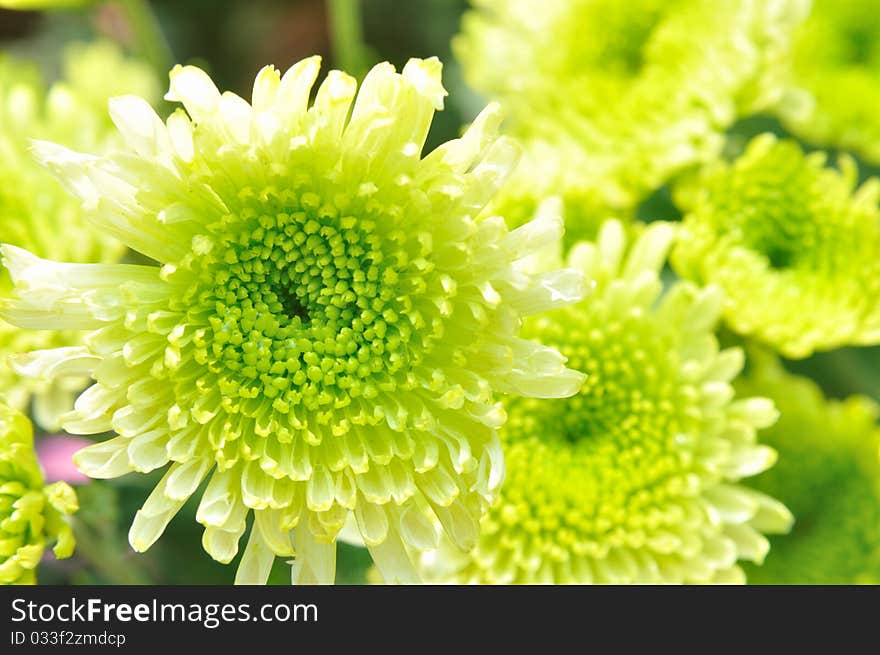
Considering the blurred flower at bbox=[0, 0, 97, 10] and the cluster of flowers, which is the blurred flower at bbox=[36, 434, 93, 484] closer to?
the cluster of flowers

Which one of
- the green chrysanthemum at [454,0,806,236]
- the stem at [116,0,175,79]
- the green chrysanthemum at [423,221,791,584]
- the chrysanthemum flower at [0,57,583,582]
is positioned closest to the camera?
the chrysanthemum flower at [0,57,583,582]

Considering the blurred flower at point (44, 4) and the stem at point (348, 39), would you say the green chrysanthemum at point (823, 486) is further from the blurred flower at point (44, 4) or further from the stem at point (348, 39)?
the blurred flower at point (44, 4)

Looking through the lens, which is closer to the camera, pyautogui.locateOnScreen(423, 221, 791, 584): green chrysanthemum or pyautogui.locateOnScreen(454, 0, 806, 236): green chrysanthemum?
pyautogui.locateOnScreen(423, 221, 791, 584): green chrysanthemum

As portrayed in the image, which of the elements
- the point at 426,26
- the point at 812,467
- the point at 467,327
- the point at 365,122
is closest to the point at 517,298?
the point at 467,327

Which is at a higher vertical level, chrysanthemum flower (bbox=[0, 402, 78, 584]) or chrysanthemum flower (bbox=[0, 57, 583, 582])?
chrysanthemum flower (bbox=[0, 57, 583, 582])

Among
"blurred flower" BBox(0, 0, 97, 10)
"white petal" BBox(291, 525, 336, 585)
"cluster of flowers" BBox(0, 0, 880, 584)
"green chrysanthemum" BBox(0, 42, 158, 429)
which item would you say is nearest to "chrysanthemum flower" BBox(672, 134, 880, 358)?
"cluster of flowers" BBox(0, 0, 880, 584)

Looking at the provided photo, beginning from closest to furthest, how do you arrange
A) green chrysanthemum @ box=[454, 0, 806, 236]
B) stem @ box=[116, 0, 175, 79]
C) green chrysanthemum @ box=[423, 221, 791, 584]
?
green chrysanthemum @ box=[423, 221, 791, 584] → green chrysanthemum @ box=[454, 0, 806, 236] → stem @ box=[116, 0, 175, 79]

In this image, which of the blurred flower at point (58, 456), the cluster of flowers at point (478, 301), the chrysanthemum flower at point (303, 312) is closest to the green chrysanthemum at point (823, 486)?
the cluster of flowers at point (478, 301)
